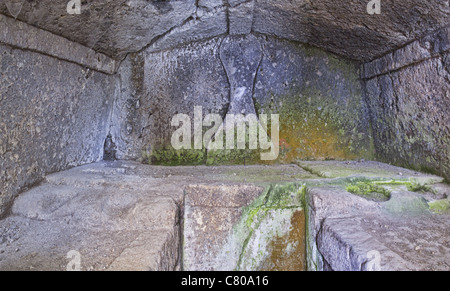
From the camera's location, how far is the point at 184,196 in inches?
66.8

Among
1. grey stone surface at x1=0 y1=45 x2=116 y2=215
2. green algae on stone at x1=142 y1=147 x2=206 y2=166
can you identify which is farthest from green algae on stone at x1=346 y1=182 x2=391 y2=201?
grey stone surface at x1=0 y1=45 x2=116 y2=215

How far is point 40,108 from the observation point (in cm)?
176

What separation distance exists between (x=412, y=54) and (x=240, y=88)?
129 cm

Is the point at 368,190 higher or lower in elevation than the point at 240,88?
lower

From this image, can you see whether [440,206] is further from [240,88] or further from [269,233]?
[240,88]

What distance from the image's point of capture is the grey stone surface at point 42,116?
1513mm

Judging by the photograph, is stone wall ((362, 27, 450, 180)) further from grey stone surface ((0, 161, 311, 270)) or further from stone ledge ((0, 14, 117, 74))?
Answer: stone ledge ((0, 14, 117, 74))

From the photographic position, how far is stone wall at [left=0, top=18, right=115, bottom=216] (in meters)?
1.50

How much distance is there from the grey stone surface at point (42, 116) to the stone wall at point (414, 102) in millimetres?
2190

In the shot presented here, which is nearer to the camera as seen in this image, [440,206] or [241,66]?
[440,206]

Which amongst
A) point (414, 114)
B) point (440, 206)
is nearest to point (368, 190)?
point (440, 206)

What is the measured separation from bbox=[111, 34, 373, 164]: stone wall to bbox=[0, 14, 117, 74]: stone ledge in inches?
18.5

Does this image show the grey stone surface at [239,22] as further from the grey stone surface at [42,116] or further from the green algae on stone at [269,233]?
the green algae on stone at [269,233]
